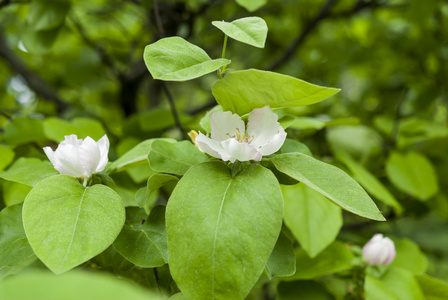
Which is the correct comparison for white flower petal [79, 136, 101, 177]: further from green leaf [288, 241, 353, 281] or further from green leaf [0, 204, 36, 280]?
green leaf [288, 241, 353, 281]

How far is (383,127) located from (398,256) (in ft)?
1.53

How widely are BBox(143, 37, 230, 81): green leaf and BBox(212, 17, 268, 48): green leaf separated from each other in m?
0.03

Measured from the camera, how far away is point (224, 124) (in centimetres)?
54

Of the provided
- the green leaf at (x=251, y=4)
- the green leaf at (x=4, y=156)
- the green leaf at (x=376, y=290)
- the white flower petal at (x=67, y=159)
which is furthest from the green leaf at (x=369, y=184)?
the green leaf at (x=4, y=156)

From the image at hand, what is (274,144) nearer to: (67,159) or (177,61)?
(177,61)

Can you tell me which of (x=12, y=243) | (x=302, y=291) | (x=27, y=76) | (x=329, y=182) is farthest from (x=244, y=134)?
(x=27, y=76)

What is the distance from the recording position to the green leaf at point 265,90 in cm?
49

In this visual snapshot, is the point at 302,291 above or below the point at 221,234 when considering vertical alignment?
below

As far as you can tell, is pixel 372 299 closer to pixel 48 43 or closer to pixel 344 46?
pixel 48 43

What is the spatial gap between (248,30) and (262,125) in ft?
0.41

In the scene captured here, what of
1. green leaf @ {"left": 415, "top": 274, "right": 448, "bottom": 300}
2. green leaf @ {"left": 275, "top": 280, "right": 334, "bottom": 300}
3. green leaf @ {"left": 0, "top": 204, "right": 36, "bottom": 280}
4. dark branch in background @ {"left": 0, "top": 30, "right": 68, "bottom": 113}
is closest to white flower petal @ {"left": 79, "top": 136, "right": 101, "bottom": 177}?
green leaf @ {"left": 0, "top": 204, "right": 36, "bottom": 280}

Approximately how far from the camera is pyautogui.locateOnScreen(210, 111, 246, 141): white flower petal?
54 cm

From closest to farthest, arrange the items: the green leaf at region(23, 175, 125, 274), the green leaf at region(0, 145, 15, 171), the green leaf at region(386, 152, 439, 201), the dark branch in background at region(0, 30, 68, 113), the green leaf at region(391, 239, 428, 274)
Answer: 1. the green leaf at region(23, 175, 125, 274)
2. the green leaf at region(0, 145, 15, 171)
3. the green leaf at region(391, 239, 428, 274)
4. the green leaf at region(386, 152, 439, 201)
5. the dark branch in background at region(0, 30, 68, 113)

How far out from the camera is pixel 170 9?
4.24 ft
